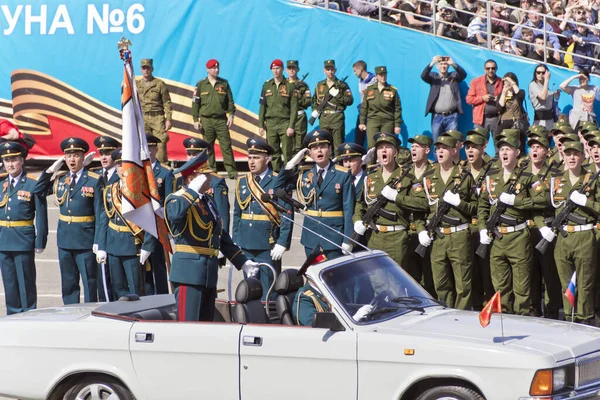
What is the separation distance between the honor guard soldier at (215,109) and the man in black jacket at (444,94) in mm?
2915

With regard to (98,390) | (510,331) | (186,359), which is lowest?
(98,390)

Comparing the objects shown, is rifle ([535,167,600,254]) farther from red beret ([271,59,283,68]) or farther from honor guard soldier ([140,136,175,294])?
red beret ([271,59,283,68])

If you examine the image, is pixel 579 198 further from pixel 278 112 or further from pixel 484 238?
pixel 278 112

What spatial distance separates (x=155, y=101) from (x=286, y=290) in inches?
423

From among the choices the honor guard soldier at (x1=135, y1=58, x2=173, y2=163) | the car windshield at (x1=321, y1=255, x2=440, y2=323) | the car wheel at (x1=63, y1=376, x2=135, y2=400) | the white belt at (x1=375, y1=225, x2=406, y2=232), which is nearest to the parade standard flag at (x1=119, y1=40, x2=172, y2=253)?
the car wheel at (x1=63, y1=376, x2=135, y2=400)

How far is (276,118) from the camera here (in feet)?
60.0

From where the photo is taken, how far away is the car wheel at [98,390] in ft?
27.2

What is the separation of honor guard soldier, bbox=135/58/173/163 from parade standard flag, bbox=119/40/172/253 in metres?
7.91

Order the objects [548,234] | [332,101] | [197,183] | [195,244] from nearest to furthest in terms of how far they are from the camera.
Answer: [197,183] → [195,244] → [548,234] → [332,101]

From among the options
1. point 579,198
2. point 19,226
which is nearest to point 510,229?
point 579,198

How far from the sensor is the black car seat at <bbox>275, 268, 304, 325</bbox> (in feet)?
27.3

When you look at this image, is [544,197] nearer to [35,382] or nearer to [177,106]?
[35,382]

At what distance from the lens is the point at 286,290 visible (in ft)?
27.4

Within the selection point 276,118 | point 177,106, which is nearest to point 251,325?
point 276,118
